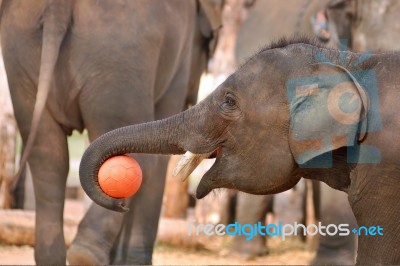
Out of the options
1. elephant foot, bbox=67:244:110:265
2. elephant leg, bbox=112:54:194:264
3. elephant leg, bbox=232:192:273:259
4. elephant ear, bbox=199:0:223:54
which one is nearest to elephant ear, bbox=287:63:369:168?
elephant foot, bbox=67:244:110:265

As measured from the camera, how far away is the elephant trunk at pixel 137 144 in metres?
4.29

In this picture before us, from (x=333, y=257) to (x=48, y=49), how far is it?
2.91m

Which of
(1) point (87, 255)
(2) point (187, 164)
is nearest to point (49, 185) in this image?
(1) point (87, 255)

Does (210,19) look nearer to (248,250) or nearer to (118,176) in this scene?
(248,250)

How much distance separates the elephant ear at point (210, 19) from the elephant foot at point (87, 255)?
1968 millimetres

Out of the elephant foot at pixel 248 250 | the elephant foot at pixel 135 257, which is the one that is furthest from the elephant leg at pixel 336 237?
the elephant foot at pixel 135 257

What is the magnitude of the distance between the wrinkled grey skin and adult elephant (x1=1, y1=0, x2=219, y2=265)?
1138mm

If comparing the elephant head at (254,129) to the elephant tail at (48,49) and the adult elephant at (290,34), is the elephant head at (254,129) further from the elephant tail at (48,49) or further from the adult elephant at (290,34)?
the adult elephant at (290,34)

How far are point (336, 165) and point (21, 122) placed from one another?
1.99 metres

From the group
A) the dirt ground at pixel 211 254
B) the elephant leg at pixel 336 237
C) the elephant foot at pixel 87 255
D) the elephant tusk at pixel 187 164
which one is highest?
the elephant tusk at pixel 187 164

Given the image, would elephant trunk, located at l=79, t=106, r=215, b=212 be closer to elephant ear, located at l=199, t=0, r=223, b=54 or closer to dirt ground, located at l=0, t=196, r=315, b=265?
elephant ear, located at l=199, t=0, r=223, b=54

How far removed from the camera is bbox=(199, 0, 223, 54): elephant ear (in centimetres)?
707

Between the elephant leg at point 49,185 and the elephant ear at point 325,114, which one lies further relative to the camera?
the elephant leg at point 49,185

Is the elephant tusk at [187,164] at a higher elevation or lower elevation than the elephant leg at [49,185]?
higher
